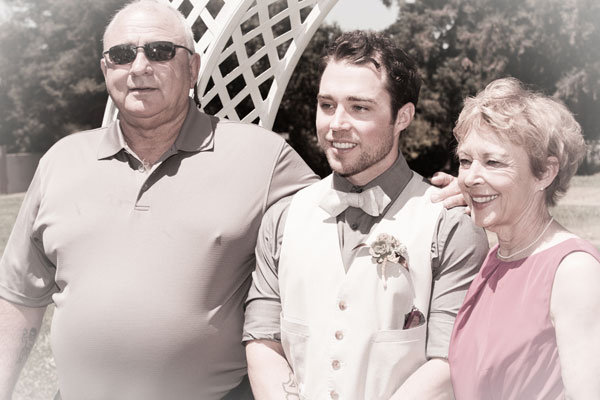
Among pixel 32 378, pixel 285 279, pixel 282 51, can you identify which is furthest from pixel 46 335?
pixel 282 51

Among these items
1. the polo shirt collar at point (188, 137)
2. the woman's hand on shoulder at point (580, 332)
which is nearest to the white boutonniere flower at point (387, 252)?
the woman's hand on shoulder at point (580, 332)

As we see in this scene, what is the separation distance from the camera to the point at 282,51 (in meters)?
21.1

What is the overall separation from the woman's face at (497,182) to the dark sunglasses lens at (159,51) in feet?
4.06

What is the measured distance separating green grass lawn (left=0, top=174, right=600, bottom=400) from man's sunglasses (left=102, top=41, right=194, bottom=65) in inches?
119

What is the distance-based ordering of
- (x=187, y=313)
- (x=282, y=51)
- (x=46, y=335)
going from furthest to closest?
(x=282, y=51) < (x=46, y=335) < (x=187, y=313)

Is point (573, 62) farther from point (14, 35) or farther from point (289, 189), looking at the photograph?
point (289, 189)

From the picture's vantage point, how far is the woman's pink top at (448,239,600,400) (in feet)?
6.10

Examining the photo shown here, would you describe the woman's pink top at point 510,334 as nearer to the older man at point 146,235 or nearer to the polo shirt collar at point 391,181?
the polo shirt collar at point 391,181

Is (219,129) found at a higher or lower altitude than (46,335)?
higher

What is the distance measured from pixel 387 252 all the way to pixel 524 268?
40 cm

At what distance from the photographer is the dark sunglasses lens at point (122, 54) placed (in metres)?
2.70

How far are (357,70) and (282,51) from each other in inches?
761

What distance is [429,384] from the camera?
6.86 ft

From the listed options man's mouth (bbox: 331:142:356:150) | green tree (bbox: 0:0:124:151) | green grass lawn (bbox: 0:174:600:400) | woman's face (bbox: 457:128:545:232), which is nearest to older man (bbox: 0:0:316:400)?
man's mouth (bbox: 331:142:356:150)
